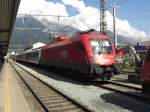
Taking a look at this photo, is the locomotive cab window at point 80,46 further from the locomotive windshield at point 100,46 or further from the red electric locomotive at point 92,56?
the locomotive windshield at point 100,46

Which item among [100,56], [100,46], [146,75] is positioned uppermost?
[100,46]

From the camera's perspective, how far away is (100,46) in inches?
755

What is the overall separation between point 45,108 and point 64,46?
11.8 m

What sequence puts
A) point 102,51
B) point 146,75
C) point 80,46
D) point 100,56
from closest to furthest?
1. point 146,75
2. point 100,56
3. point 102,51
4. point 80,46

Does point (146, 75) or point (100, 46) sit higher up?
point (100, 46)

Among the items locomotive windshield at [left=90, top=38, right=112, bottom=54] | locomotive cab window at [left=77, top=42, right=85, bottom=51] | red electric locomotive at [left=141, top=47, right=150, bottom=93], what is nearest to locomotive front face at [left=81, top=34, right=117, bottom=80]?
locomotive windshield at [left=90, top=38, right=112, bottom=54]

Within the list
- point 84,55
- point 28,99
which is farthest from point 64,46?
point 28,99

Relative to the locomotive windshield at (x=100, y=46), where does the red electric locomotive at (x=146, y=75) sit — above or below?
below

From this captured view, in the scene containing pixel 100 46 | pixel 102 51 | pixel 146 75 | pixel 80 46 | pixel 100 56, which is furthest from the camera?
pixel 80 46

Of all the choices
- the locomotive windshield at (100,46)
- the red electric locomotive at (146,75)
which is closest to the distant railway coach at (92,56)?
the locomotive windshield at (100,46)

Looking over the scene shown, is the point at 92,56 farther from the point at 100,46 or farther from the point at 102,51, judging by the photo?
the point at 100,46

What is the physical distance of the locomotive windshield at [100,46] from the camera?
18.8m

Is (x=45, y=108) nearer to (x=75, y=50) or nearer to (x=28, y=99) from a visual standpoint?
(x=28, y=99)

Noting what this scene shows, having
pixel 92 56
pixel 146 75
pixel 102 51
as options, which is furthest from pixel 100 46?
pixel 146 75
